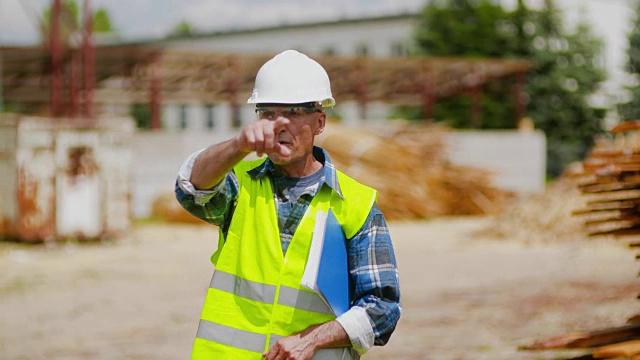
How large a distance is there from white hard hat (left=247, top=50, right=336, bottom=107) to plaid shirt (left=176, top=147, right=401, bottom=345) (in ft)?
0.78

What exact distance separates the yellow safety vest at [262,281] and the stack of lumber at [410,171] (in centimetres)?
1706

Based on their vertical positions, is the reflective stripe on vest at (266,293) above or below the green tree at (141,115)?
above

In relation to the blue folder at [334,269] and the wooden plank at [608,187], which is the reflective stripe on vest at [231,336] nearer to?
the blue folder at [334,269]

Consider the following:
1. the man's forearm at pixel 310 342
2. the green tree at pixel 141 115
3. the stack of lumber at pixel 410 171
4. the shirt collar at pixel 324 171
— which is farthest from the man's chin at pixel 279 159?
the green tree at pixel 141 115

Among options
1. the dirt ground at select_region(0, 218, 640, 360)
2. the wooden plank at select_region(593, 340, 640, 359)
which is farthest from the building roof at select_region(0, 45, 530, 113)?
the wooden plank at select_region(593, 340, 640, 359)

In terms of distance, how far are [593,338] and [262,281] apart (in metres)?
2.07

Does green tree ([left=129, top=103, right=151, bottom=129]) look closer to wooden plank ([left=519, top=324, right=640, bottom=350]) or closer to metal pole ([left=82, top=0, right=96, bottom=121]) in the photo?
metal pole ([left=82, top=0, right=96, bottom=121])

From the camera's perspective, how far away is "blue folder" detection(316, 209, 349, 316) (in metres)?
3.03

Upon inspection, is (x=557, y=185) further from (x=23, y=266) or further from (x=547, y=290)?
(x=23, y=266)

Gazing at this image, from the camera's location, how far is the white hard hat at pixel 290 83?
3.04m

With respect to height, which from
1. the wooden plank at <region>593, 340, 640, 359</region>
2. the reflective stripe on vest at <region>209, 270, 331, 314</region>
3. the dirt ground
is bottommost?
the dirt ground

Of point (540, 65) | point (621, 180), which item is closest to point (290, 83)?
point (621, 180)

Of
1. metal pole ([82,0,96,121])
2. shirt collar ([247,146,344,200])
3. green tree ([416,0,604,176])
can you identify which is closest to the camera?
shirt collar ([247,146,344,200])

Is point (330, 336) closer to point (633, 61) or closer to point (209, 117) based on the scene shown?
point (633, 61)
